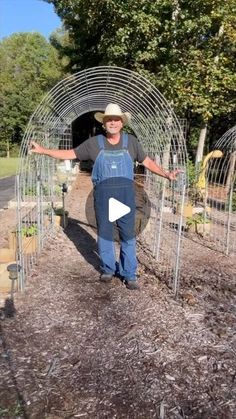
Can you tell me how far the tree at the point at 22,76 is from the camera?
137ft

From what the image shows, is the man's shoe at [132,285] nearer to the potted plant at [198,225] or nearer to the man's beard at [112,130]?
the man's beard at [112,130]

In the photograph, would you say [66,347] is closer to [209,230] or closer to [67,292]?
[67,292]

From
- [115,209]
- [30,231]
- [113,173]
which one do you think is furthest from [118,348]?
[30,231]

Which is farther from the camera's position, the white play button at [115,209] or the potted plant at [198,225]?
the potted plant at [198,225]

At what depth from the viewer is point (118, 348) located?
3395 mm

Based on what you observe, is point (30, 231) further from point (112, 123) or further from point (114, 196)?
point (112, 123)

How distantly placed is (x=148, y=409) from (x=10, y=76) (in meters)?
54.7

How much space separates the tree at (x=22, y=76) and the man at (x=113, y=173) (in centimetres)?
2905

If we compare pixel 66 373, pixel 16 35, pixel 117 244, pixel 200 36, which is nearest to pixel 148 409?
pixel 66 373

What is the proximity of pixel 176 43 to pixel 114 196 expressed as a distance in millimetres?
9546

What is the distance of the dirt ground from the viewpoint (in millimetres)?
2682

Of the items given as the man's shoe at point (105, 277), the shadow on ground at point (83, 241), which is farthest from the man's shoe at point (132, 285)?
the shadow on ground at point (83, 241)

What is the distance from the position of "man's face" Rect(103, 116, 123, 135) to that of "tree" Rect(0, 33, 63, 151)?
2908cm

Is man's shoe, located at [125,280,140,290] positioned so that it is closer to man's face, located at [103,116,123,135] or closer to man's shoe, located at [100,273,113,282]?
man's shoe, located at [100,273,113,282]
